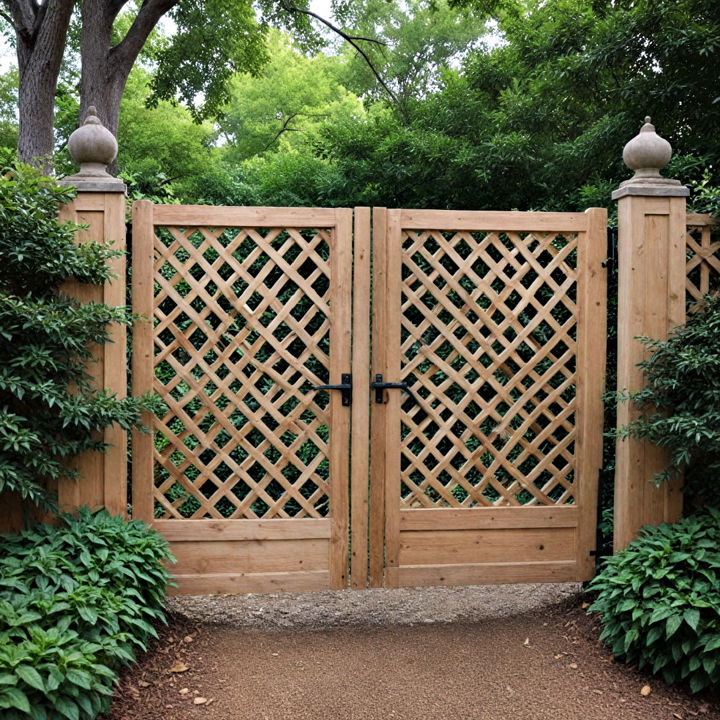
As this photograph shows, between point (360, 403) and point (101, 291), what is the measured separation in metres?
1.24

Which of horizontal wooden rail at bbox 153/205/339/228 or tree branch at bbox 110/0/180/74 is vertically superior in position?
tree branch at bbox 110/0/180/74

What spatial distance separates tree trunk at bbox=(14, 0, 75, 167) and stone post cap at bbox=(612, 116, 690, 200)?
5.45 m

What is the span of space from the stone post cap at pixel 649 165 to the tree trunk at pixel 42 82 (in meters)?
5.45

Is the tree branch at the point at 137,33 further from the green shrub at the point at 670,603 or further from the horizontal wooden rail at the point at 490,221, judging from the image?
the green shrub at the point at 670,603

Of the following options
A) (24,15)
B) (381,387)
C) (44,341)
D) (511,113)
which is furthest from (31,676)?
(24,15)

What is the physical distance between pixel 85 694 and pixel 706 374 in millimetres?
2581

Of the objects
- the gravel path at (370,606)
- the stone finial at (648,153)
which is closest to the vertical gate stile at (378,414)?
the gravel path at (370,606)

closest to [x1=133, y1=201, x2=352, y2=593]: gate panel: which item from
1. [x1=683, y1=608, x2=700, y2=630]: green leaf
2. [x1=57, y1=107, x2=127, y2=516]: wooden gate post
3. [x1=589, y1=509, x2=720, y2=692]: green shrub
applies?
[x1=57, y1=107, x2=127, y2=516]: wooden gate post

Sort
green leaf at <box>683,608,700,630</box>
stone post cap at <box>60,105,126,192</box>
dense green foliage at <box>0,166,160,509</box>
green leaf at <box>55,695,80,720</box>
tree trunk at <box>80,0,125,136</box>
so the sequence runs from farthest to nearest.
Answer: tree trunk at <box>80,0,125,136</box> → stone post cap at <box>60,105,126,192</box> → dense green foliage at <box>0,166,160,509</box> → green leaf at <box>683,608,700,630</box> → green leaf at <box>55,695,80,720</box>

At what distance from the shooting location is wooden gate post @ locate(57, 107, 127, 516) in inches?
128

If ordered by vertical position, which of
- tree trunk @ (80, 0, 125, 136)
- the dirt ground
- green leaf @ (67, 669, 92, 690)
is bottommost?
the dirt ground

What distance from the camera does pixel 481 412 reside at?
11.8 ft

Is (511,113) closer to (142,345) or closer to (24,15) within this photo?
(142,345)

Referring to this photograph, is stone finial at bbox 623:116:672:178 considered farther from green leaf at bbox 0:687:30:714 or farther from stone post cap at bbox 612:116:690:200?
green leaf at bbox 0:687:30:714
